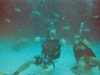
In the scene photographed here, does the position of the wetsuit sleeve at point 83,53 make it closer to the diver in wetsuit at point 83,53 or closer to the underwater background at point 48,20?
the diver in wetsuit at point 83,53

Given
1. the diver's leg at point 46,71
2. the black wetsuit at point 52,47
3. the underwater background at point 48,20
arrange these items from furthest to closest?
the underwater background at point 48,20, the black wetsuit at point 52,47, the diver's leg at point 46,71

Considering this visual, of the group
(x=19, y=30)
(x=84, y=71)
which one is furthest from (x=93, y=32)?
(x=84, y=71)

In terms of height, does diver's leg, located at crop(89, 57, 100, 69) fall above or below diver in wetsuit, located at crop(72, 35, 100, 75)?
Answer: below

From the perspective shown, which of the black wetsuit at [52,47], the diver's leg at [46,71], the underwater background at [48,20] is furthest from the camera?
the underwater background at [48,20]

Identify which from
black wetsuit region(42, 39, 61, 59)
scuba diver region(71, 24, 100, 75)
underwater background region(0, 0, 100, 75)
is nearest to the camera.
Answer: scuba diver region(71, 24, 100, 75)

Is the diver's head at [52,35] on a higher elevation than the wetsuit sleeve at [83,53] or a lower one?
higher

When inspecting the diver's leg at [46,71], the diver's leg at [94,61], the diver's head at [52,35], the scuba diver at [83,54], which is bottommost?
the diver's leg at [46,71]

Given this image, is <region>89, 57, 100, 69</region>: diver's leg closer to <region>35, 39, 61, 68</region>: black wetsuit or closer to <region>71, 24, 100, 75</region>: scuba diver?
<region>71, 24, 100, 75</region>: scuba diver

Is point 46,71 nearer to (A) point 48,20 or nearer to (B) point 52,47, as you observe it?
(B) point 52,47

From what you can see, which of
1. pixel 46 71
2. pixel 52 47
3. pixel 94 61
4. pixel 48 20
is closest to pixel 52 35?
pixel 52 47

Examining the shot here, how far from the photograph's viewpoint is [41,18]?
23.7 ft

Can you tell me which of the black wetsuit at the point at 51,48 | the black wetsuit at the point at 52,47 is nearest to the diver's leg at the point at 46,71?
the black wetsuit at the point at 51,48

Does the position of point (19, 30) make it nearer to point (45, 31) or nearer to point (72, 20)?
point (45, 31)

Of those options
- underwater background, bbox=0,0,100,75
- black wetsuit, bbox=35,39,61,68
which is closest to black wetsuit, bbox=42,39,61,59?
black wetsuit, bbox=35,39,61,68
